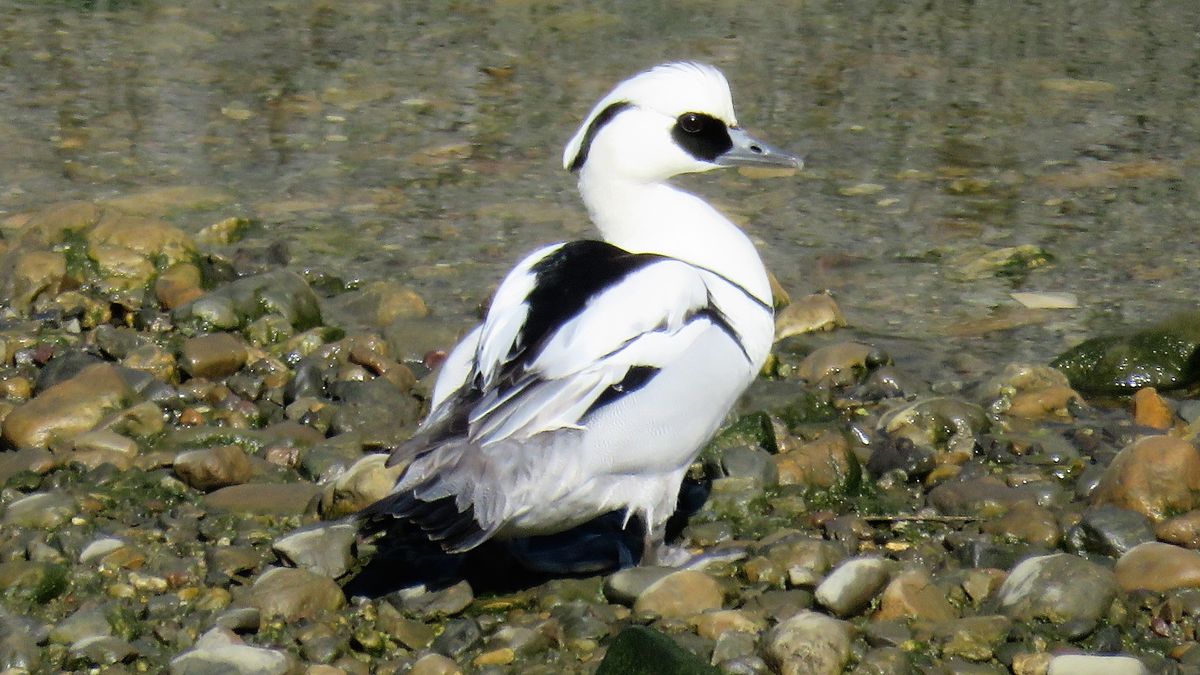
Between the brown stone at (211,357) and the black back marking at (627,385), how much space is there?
6.48 ft

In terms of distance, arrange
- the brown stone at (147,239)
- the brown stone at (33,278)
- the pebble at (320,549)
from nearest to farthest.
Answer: the pebble at (320,549) < the brown stone at (33,278) < the brown stone at (147,239)

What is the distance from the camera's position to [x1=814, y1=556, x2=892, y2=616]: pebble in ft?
12.2

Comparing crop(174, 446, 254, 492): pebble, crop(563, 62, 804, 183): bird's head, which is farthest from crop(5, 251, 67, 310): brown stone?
crop(563, 62, 804, 183): bird's head

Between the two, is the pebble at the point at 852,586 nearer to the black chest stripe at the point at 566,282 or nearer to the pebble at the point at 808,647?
the pebble at the point at 808,647

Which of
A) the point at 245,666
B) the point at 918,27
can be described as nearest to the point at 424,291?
the point at 245,666

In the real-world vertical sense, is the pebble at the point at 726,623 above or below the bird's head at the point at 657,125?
below

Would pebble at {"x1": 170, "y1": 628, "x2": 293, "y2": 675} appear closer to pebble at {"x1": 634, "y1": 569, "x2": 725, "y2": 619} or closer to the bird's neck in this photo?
pebble at {"x1": 634, "y1": 569, "x2": 725, "y2": 619}

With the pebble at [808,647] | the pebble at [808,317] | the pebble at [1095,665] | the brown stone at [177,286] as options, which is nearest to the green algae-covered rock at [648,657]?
the pebble at [808,647]

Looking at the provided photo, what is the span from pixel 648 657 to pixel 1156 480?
68.9 inches

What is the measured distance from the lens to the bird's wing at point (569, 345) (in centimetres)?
368

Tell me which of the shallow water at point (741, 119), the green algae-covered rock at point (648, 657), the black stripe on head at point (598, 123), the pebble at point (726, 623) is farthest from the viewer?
the shallow water at point (741, 119)

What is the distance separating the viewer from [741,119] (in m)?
8.38

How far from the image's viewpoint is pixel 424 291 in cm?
631

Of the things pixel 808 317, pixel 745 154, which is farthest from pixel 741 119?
pixel 745 154
